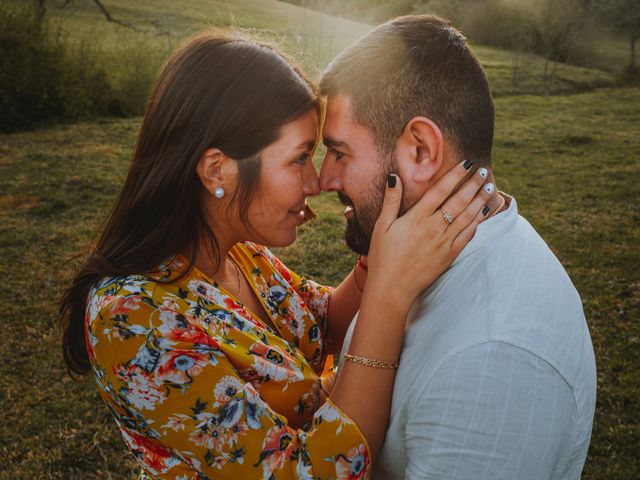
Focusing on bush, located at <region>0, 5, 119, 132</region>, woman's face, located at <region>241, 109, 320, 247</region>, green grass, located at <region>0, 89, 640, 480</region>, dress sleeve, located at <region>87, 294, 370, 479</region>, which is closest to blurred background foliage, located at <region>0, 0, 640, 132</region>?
bush, located at <region>0, 5, 119, 132</region>

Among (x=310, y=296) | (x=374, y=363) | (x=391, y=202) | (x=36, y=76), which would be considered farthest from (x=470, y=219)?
(x=36, y=76)

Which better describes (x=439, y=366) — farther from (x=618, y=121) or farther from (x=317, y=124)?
(x=618, y=121)

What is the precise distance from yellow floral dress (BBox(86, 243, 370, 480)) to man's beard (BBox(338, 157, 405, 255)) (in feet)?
2.01

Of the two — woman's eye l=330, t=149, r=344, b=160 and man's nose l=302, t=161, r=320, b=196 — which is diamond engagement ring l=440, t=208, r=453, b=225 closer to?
woman's eye l=330, t=149, r=344, b=160

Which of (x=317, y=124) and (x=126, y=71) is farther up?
(x=317, y=124)

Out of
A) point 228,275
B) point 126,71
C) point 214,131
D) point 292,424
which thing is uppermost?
point 214,131

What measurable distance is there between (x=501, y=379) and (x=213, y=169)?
52.8 inches

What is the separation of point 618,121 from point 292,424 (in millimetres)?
19318

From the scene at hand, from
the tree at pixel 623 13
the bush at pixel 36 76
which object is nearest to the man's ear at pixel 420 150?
the bush at pixel 36 76

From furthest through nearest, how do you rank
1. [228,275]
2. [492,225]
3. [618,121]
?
[618,121] → [228,275] → [492,225]

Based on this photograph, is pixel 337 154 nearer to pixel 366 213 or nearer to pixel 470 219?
pixel 366 213

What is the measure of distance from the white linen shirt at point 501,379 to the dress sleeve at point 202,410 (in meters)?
0.24

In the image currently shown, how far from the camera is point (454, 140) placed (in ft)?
6.30

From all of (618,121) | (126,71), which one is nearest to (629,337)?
(618,121)
